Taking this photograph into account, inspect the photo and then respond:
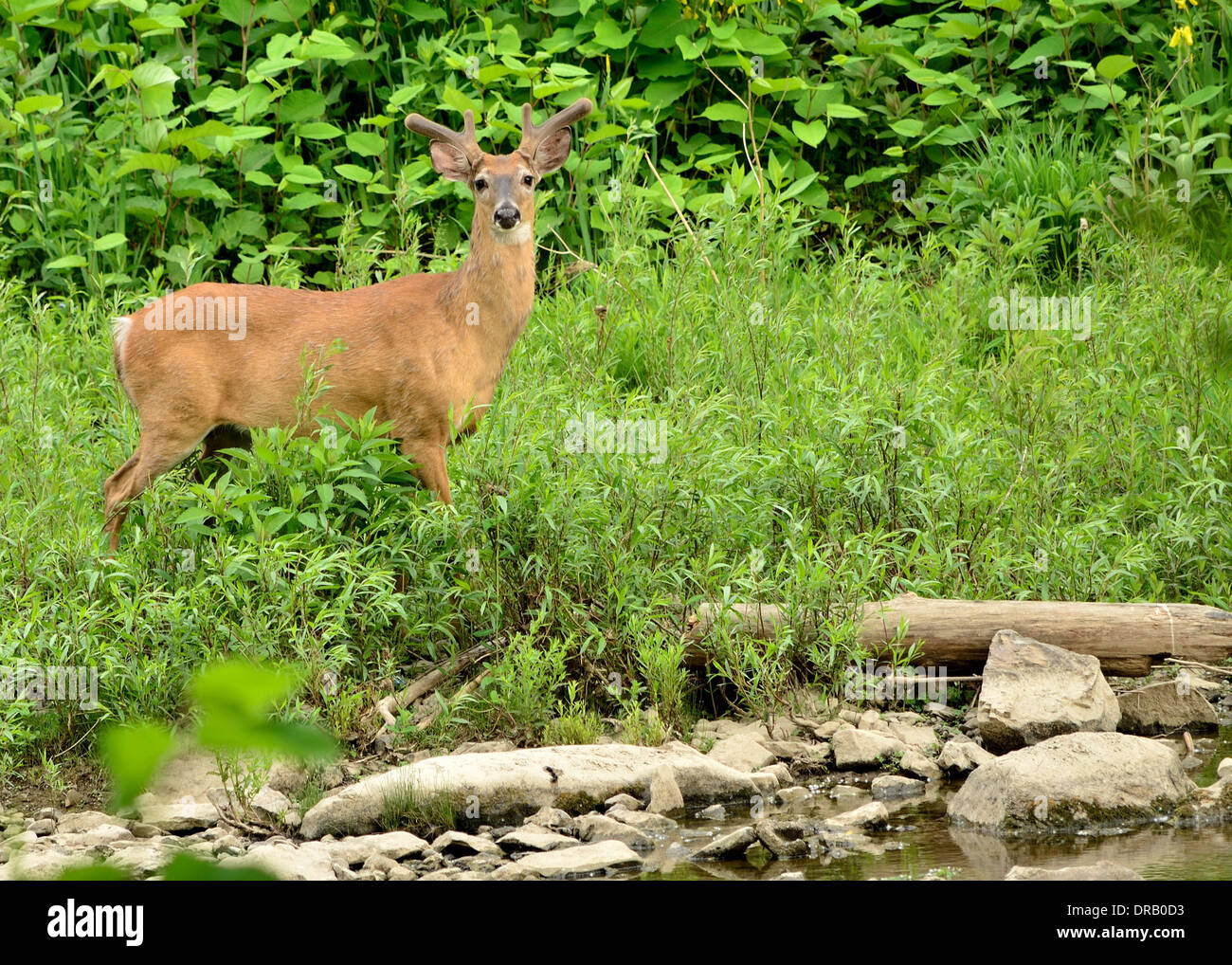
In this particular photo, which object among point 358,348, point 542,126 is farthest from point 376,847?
point 542,126

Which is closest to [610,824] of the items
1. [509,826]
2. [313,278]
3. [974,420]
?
[509,826]

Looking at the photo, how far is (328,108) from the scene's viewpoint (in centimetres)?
1041

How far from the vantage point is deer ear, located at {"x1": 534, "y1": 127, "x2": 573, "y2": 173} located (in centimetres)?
710

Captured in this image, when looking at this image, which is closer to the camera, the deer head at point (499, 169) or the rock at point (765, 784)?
the rock at point (765, 784)

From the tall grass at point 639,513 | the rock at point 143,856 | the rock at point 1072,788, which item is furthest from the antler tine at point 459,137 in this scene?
the rock at point 1072,788

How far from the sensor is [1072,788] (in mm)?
4855

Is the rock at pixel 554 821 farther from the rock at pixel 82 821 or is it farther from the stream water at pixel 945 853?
the rock at pixel 82 821

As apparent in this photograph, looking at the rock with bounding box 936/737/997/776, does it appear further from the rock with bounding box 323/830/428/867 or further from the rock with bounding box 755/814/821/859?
the rock with bounding box 323/830/428/867

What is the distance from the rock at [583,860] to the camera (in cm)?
446

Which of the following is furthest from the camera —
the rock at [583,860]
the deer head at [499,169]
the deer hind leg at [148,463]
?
the deer head at [499,169]

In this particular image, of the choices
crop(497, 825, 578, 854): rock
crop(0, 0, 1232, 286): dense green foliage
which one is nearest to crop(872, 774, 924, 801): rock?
crop(497, 825, 578, 854): rock

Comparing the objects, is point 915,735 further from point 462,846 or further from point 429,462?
point 429,462

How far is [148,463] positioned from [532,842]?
8.98 feet

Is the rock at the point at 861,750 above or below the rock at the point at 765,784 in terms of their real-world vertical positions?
above
